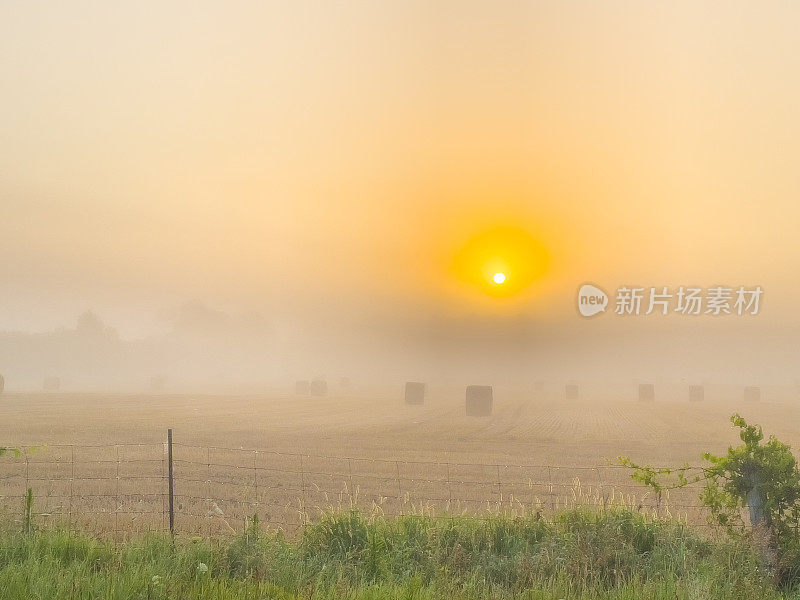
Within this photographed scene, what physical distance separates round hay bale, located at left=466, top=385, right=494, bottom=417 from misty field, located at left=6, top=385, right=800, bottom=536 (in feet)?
3.81

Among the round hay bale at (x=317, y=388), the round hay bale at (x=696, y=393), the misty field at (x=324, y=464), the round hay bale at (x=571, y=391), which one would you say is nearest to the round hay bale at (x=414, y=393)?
the misty field at (x=324, y=464)

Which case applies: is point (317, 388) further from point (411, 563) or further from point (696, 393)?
point (411, 563)

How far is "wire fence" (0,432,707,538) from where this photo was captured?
14258 millimetres

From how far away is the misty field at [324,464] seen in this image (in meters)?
15.4

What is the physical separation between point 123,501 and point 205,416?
36625mm

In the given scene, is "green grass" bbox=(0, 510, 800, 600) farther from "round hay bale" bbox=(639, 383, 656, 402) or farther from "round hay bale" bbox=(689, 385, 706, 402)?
"round hay bale" bbox=(639, 383, 656, 402)

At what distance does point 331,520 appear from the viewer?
9922 millimetres

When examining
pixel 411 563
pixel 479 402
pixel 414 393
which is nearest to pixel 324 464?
pixel 411 563

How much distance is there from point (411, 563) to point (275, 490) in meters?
11.0

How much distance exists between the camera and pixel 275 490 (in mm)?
19000

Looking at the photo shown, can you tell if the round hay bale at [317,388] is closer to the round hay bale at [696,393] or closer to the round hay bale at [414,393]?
the round hay bale at [414,393]

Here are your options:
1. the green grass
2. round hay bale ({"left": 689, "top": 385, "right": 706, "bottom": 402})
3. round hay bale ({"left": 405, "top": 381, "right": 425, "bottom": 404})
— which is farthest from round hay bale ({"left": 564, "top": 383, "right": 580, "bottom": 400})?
the green grass

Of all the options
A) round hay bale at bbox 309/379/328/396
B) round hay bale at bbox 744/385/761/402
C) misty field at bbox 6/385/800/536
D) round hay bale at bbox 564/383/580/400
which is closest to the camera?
misty field at bbox 6/385/800/536

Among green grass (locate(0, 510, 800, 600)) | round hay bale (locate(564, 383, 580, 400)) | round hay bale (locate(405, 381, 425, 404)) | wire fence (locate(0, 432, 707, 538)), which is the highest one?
green grass (locate(0, 510, 800, 600))
